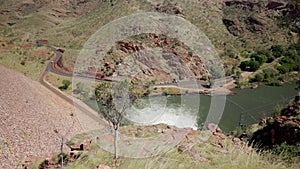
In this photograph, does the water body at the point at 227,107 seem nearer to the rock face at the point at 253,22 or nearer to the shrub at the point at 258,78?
the shrub at the point at 258,78

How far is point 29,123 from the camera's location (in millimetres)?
18969

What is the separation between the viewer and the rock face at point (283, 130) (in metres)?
13.7

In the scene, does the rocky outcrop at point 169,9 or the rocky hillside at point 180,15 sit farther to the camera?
the rocky outcrop at point 169,9

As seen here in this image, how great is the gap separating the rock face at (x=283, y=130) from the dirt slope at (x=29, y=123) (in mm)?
10479

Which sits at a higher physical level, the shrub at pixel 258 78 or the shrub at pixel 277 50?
the shrub at pixel 277 50

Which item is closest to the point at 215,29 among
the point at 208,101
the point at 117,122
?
the point at 208,101

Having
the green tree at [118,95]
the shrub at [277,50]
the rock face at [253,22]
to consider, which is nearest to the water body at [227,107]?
the green tree at [118,95]

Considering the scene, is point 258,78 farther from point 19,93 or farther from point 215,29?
point 19,93

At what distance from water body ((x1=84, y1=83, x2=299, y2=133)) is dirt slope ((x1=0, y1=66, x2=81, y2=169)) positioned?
4431 millimetres

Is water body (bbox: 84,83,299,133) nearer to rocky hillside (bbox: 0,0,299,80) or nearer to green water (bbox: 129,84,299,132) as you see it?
green water (bbox: 129,84,299,132)

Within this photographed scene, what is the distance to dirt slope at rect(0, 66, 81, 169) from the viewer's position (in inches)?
613

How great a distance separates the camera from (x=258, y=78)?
4709 centimetres

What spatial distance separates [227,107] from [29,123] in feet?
71.4

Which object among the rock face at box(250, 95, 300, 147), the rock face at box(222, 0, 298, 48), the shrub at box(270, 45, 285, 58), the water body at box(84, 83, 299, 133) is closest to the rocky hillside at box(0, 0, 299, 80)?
the rock face at box(222, 0, 298, 48)
